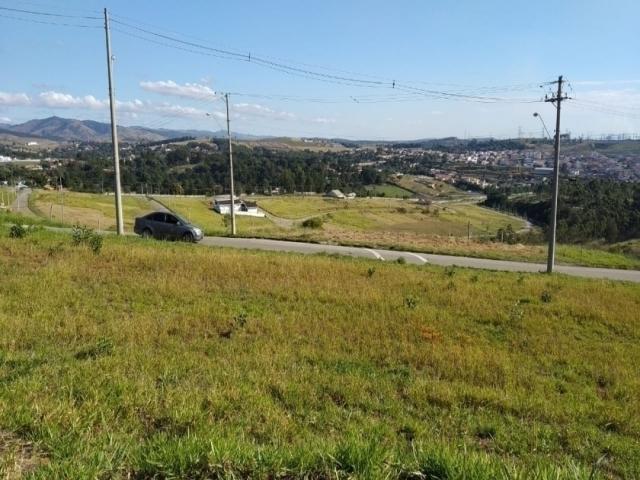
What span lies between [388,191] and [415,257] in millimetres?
114587

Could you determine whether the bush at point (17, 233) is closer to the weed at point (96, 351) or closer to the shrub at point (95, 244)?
the shrub at point (95, 244)

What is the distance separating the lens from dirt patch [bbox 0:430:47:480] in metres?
3.15

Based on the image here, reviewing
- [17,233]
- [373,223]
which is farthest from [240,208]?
[17,233]

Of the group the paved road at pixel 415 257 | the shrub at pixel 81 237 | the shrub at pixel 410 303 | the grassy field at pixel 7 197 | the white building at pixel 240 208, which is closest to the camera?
the shrub at pixel 410 303

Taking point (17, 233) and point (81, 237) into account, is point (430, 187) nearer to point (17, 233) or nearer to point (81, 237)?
point (81, 237)

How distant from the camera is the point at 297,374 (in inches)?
276

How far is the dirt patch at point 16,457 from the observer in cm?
315

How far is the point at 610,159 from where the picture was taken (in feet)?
438

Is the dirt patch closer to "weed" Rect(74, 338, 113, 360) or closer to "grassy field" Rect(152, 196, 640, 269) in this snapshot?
"weed" Rect(74, 338, 113, 360)

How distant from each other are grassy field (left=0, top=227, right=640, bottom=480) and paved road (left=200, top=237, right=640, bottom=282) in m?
10.1

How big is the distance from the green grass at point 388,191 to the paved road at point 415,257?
102782 mm

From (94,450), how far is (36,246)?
604 inches

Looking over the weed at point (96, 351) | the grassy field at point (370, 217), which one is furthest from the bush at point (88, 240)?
the grassy field at point (370, 217)

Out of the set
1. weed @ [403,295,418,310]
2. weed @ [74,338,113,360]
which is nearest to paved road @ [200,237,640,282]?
weed @ [403,295,418,310]
